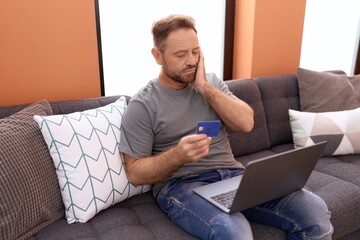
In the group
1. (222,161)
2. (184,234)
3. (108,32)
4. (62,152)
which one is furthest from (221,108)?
(108,32)

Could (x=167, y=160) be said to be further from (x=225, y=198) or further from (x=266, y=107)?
(x=266, y=107)

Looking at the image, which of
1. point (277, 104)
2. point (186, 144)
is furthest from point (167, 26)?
point (277, 104)

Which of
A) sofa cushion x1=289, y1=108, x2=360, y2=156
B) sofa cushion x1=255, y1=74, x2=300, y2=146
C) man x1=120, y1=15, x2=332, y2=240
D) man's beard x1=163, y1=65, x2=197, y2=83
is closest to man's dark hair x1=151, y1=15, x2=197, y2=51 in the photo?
man x1=120, y1=15, x2=332, y2=240

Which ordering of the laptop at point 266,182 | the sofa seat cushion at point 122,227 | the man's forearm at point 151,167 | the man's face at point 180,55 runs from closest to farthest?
1. the laptop at point 266,182
2. the sofa seat cushion at point 122,227
3. the man's forearm at point 151,167
4. the man's face at point 180,55

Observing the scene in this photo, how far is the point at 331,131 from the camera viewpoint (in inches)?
75.7

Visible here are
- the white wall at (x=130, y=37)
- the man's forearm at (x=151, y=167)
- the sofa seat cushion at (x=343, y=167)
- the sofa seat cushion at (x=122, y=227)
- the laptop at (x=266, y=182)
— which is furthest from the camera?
the white wall at (x=130, y=37)

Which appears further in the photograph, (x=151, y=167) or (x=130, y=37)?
(x=130, y=37)

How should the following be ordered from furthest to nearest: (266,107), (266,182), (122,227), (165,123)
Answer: (266,107) < (165,123) < (122,227) < (266,182)

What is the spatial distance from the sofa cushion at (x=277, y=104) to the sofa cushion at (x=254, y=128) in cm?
6

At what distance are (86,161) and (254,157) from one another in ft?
3.32

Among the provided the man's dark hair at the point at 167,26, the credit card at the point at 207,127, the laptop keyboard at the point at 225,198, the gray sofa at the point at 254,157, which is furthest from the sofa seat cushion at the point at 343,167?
the man's dark hair at the point at 167,26

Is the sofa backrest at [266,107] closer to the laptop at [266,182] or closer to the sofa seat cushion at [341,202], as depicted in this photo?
the sofa seat cushion at [341,202]

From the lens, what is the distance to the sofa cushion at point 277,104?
2.08 m

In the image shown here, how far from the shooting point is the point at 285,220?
1.27 m
